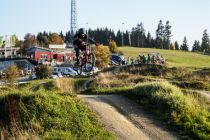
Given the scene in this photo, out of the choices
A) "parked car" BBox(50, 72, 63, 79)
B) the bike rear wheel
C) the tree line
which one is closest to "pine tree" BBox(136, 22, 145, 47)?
the tree line

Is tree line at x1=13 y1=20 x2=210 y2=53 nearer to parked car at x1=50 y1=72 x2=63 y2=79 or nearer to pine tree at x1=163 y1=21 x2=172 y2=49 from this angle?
pine tree at x1=163 y1=21 x2=172 y2=49

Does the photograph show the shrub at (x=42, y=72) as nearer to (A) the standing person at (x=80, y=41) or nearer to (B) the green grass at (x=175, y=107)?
(A) the standing person at (x=80, y=41)

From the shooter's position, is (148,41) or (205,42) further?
(148,41)

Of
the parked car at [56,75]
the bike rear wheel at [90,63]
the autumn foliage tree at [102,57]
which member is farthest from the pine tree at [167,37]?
the bike rear wheel at [90,63]

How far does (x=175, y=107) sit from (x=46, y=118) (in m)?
4.82

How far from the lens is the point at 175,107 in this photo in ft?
52.5

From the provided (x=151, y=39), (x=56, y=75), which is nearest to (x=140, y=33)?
(x=151, y=39)

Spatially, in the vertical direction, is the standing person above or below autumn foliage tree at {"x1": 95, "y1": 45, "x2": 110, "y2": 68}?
above

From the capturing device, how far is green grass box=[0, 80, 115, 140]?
12508 mm

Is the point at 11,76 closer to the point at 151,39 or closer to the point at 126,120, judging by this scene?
the point at 126,120

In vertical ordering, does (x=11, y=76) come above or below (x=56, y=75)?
above

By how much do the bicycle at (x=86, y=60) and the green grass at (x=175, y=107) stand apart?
312 cm

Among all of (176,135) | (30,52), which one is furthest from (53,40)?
(176,135)

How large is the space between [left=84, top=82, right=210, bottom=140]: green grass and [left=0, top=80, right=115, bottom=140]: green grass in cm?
275
